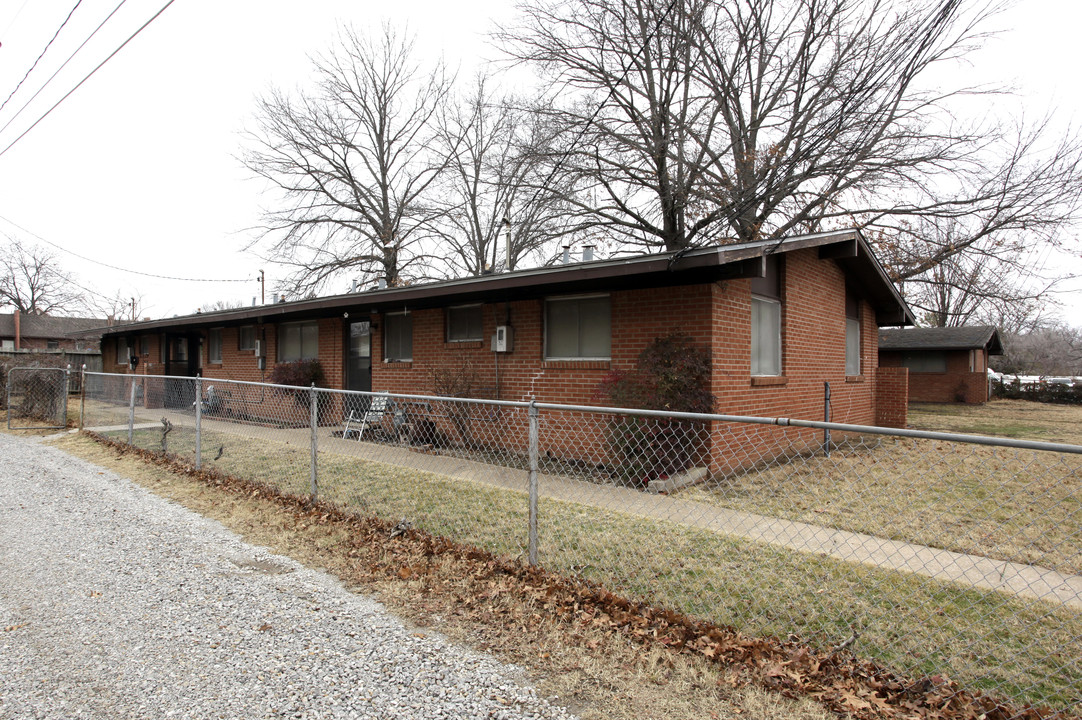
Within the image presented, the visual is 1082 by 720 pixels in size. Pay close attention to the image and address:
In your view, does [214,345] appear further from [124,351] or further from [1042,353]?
[1042,353]

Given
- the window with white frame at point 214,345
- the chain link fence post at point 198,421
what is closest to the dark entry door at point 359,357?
the chain link fence post at point 198,421

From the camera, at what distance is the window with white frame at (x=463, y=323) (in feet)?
33.5

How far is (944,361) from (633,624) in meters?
26.4

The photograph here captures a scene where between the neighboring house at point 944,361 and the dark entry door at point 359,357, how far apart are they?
68.0ft

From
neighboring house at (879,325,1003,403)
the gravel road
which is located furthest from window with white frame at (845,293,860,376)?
neighboring house at (879,325,1003,403)

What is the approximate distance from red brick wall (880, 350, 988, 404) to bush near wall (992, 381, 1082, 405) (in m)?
3.64

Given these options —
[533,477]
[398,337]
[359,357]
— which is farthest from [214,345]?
[533,477]

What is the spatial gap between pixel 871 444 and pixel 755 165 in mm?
9419

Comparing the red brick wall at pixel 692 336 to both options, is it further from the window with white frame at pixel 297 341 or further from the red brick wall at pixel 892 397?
the window with white frame at pixel 297 341

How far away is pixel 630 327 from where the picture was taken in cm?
807

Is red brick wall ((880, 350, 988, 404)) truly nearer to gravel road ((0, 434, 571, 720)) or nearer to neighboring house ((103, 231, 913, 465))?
neighboring house ((103, 231, 913, 465))

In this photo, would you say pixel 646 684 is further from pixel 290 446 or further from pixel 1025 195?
pixel 1025 195

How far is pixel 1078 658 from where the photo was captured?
10.3ft

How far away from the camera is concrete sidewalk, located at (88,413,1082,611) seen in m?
4.19
